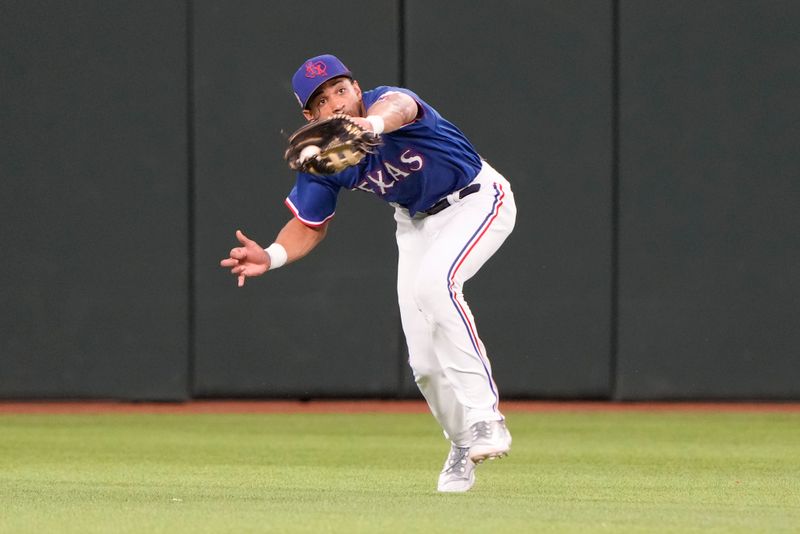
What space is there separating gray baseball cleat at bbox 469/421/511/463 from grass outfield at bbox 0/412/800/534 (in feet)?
0.51

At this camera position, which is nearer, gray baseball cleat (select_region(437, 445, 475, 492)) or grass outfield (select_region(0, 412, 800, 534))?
grass outfield (select_region(0, 412, 800, 534))

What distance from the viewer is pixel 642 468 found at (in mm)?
6332

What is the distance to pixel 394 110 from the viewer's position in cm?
482

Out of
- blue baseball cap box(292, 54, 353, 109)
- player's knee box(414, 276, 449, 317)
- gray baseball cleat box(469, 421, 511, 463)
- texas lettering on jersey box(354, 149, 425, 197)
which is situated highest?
blue baseball cap box(292, 54, 353, 109)

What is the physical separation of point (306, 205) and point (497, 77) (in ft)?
12.7

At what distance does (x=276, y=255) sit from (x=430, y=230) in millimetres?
578

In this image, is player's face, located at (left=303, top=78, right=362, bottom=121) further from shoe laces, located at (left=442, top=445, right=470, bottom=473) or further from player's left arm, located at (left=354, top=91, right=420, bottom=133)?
shoe laces, located at (left=442, top=445, right=470, bottom=473)

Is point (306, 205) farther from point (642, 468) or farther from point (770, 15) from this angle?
point (770, 15)

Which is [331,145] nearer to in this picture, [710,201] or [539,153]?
[539,153]

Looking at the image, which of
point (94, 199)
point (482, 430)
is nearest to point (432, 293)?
point (482, 430)

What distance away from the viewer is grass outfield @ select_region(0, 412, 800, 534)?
4117 mm

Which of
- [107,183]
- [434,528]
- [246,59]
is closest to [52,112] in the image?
[107,183]

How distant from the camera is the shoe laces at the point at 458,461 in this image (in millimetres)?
5383

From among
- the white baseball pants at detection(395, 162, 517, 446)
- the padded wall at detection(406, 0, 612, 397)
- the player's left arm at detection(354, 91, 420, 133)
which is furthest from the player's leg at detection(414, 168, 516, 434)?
the padded wall at detection(406, 0, 612, 397)
